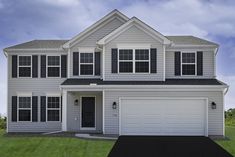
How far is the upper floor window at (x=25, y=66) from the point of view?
89.7ft

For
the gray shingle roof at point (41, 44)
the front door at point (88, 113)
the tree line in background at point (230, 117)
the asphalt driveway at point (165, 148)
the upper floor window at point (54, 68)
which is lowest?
the tree line in background at point (230, 117)

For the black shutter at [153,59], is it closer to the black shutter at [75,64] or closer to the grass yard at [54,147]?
the black shutter at [75,64]

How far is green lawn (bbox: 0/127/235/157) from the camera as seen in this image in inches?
630

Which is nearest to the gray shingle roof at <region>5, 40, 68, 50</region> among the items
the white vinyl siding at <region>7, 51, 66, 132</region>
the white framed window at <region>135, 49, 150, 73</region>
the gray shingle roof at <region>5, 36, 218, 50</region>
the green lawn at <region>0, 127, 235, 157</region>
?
the gray shingle roof at <region>5, 36, 218, 50</region>

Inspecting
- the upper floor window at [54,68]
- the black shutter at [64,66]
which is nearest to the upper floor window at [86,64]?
the black shutter at [64,66]

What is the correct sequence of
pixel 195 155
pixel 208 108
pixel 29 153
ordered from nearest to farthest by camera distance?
pixel 195 155
pixel 29 153
pixel 208 108

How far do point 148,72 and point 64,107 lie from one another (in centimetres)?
577

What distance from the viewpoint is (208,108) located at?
929 inches

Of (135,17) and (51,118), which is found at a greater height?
(135,17)

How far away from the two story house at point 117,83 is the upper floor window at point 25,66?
2.7 inches

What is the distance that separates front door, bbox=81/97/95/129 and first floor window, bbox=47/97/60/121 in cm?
208

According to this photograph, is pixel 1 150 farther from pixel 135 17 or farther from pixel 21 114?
pixel 135 17

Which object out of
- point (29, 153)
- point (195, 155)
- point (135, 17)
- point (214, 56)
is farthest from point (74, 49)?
point (195, 155)

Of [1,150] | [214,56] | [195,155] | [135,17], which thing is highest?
[135,17]
